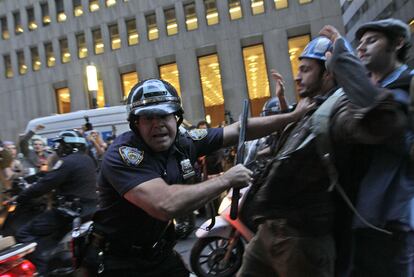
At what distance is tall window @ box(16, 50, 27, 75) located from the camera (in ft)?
118

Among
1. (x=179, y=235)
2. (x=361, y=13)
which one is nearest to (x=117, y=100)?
(x=361, y=13)

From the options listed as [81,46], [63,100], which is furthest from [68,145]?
[63,100]

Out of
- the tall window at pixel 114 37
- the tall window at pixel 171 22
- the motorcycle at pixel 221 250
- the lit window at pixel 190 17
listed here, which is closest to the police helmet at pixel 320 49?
the motorcycle at pixel 221 250

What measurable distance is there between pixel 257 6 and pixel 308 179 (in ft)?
93.8

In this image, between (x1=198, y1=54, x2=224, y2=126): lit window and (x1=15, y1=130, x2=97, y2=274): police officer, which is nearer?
(x1=15, y1=130, x2=97, y2=274): police officer

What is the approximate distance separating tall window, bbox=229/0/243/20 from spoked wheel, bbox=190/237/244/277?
1016 inches

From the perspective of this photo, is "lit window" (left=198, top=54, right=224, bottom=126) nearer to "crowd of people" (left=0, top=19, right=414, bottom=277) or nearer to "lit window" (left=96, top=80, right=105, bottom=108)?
"lit window" (left=96, top=80, right=105, bottom=108)

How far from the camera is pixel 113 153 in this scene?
2.37 meters

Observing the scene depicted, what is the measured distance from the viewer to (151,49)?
31.2m

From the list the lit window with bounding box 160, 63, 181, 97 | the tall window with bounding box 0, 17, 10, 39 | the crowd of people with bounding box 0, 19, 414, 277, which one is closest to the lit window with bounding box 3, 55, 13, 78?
the tall window with bounding box 0, 17, 10, 39

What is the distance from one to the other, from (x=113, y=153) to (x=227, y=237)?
3.13m

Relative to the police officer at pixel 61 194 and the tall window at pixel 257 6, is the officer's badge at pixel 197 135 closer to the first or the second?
the police officer at pixel 61 194

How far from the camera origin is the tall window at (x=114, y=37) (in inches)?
1282

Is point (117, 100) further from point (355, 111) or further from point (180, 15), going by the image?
point (355, 111)
